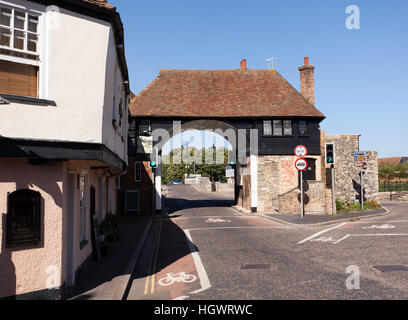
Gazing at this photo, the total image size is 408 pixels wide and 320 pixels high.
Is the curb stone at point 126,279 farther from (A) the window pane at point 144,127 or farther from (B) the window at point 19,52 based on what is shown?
(A) the window pane at point 144,127

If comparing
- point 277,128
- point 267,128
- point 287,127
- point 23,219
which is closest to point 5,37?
point 23,219

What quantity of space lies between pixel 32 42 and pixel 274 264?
7191mm

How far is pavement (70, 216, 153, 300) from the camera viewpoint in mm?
6867

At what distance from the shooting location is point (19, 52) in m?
6.36

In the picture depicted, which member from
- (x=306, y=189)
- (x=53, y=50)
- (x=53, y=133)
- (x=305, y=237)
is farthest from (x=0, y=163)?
(x=306, y=189)

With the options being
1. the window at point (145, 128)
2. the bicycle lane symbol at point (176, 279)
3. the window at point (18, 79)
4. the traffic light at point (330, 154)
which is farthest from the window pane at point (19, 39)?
the window at point (145, 128)

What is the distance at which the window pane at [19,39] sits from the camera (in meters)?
6.33

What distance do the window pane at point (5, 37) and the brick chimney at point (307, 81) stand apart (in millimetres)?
23673

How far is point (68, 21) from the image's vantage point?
6.73 metres

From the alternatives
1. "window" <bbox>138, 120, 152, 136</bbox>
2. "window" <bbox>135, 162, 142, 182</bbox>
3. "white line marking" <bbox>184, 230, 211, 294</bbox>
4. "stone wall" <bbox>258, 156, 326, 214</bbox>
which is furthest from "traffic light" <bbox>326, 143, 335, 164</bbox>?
"window" <bbox>135, 162, 142, 182</bbox>

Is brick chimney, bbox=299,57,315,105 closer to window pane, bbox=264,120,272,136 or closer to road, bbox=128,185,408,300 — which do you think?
window pane, bbox=264,120,272,136

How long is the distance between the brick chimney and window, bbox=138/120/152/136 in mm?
11762

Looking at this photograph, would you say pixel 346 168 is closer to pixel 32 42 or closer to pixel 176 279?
pixel 176 279
